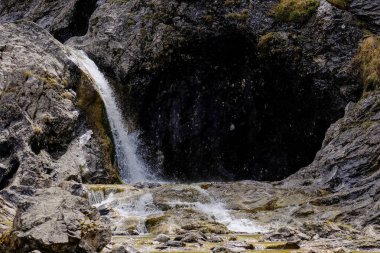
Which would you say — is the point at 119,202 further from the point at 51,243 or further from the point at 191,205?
the point at 51,243

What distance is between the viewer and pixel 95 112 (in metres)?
38.4

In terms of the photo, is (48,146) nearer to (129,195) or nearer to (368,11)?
(129,195)

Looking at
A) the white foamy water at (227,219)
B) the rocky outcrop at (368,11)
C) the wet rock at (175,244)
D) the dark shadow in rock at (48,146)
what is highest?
the rocky outcrop at (368,11)

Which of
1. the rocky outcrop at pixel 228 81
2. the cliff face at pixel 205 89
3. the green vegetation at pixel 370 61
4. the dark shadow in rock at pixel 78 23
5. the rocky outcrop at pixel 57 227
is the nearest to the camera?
the rocky outcrop at pixel 57 227

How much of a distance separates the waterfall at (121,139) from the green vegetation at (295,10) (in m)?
13.4

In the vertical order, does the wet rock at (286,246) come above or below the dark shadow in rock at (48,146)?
below

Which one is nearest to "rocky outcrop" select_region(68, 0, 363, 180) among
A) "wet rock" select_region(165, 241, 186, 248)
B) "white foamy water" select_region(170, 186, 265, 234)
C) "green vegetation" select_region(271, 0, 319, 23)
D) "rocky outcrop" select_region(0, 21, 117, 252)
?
"green vegetation" select_region(271, 0, 319, 23)

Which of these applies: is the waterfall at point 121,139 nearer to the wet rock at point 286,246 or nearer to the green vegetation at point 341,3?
the green vegetation at point 341,3

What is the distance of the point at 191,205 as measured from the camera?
1049 inches

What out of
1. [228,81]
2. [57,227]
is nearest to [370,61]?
[228,81]

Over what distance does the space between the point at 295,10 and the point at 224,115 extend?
9.00 metres

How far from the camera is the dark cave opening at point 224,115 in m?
37.7

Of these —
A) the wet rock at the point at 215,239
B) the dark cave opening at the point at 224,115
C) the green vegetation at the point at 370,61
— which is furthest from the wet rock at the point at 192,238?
the dark cave opening at the point at 224,115

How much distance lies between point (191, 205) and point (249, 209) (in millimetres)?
2842
